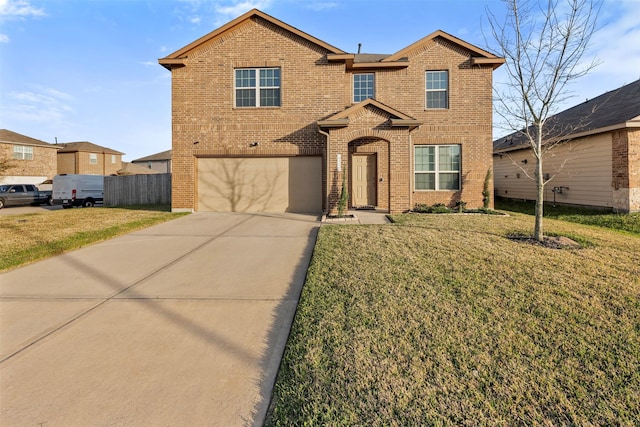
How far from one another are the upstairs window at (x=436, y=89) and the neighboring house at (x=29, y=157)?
35.7m

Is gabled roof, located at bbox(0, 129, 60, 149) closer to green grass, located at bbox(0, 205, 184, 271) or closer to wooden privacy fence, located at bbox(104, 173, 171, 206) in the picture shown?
wooden privacy fence, located at bbox(104, 173, 171, 206)

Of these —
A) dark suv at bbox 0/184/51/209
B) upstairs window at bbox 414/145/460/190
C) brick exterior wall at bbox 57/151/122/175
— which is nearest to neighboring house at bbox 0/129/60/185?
brick exterior wall at bbox 57/151/122/175

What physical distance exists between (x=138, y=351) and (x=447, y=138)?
12670mm

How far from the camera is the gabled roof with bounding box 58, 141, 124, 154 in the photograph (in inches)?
1516

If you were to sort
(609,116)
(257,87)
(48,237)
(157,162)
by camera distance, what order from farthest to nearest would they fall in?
1. (157,162)
2. (257,87)
3. (609,116)
4. (48,237)

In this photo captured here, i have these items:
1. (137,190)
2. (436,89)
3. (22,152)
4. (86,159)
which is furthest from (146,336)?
(86,159)

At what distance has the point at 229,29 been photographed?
12.7 metres

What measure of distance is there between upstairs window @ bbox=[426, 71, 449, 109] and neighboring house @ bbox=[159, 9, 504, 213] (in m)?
0.04

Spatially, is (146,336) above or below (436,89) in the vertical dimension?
below

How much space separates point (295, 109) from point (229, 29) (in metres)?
4.12

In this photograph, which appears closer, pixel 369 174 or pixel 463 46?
pixel 463 46

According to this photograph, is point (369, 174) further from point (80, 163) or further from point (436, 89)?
point (80, 163)

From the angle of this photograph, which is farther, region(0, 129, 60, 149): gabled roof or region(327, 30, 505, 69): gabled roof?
region(0, 129, 60, 149): gabled roof

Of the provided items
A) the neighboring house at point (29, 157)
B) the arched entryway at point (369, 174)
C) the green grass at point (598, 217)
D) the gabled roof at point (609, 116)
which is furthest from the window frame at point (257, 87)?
the neighboring house at point (29, 157)
